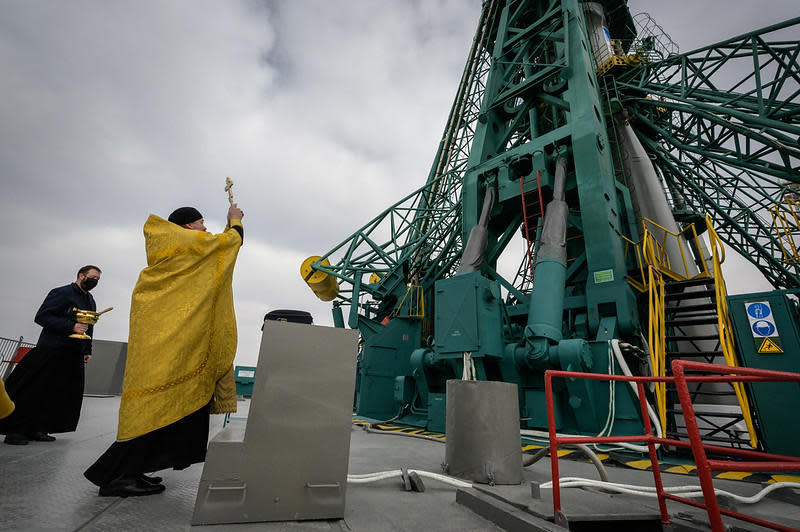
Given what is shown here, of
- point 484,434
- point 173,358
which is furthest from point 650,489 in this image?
point 173,358

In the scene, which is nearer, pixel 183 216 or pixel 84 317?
pixel 183 216

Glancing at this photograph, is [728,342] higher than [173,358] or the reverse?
higher

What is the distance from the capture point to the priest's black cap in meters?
2.41

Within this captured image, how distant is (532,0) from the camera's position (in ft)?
37.0

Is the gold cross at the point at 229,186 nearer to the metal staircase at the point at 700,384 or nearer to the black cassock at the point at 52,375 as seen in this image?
the black cassock at the point at 52,375

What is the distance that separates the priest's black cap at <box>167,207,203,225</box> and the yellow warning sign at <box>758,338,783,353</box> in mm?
6175

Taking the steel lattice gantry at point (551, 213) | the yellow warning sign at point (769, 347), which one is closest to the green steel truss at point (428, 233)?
the steel lattice gantry at point (551, 213)

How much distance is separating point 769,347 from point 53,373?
7.67 meters

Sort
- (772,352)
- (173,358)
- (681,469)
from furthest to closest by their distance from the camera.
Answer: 1. (772,352)
2. (681,469)
3. (173,358)

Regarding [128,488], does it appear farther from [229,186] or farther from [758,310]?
[758,310]

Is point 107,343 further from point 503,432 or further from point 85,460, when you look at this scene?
point 503,432

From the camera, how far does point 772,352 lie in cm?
428

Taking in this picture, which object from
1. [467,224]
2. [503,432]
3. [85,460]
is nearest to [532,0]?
[467,224]

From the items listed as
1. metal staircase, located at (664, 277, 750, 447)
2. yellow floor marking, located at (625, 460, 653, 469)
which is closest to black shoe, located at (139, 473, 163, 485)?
yellow floor marking, located at (625, 460, 653, 469)
